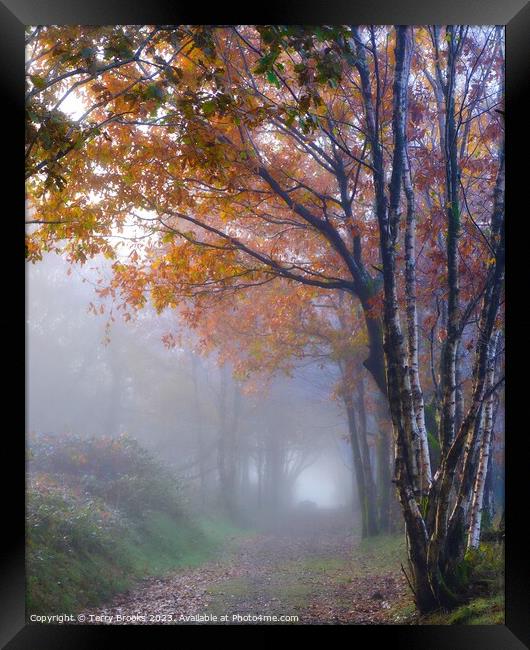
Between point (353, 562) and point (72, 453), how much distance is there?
118 inches

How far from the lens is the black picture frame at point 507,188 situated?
12.0ft

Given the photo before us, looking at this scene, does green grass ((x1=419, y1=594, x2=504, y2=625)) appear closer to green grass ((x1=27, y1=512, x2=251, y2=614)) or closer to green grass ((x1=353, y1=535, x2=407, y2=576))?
green grass ((x1=353, y1=535, x2=407, y2=576))

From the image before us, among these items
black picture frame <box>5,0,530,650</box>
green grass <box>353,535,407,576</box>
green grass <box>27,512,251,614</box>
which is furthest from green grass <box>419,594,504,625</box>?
green grass <box>27,512,251,614</box>

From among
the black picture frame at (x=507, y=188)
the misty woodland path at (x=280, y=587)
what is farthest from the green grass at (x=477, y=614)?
the misty woodland path at (x=280, y=587)

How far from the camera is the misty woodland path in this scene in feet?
14.5

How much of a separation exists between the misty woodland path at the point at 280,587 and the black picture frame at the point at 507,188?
36cm

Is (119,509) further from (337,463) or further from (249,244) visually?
(249,244)

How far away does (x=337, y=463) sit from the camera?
5.75 meters

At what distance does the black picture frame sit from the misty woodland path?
358 millimetres

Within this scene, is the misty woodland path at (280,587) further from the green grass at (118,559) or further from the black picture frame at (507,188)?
the black picture frame at (507,188)

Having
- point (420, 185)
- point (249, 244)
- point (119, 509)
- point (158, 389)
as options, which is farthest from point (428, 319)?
point (119, 509)

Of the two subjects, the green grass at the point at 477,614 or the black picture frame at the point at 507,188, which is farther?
the green grass at the point at 477,614

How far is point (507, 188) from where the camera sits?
399 cm

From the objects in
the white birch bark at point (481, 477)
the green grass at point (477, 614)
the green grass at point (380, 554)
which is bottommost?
the green grass at point (477, 614)
